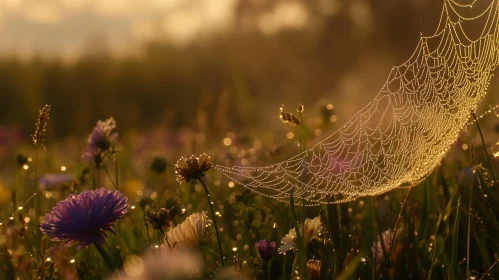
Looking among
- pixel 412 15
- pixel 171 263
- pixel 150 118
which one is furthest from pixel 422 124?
pixel 412 15

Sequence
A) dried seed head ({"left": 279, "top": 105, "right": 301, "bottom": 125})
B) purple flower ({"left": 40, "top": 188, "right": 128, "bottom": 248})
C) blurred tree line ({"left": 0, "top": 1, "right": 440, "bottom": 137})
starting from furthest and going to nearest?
blurred tree line ({"left": 0, "top": 1, "right": 440, "bottom": 137})
dried seed head ({"left": 279, "top": 105, "right": 301, "bottom": 125})
purple flower ({"left": 40, "top": 188, "right": 128, "bottom": 248})

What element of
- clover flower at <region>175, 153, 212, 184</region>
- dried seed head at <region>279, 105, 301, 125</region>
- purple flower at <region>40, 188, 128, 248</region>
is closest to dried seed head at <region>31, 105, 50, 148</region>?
purple flower at <region>40, 188, 128, 248</region>

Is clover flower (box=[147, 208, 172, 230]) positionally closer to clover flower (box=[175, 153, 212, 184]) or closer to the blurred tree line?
clover flower (box=[175, 153, 212, 184])

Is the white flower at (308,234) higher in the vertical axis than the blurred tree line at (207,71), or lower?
lower

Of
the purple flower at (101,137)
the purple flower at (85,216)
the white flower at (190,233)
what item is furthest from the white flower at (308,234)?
the purple flower at (101,137)

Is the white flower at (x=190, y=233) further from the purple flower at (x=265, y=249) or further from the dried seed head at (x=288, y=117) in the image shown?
the dried seed head at (x=288, y=117)

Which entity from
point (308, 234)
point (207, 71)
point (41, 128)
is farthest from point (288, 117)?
point (207, 71)
